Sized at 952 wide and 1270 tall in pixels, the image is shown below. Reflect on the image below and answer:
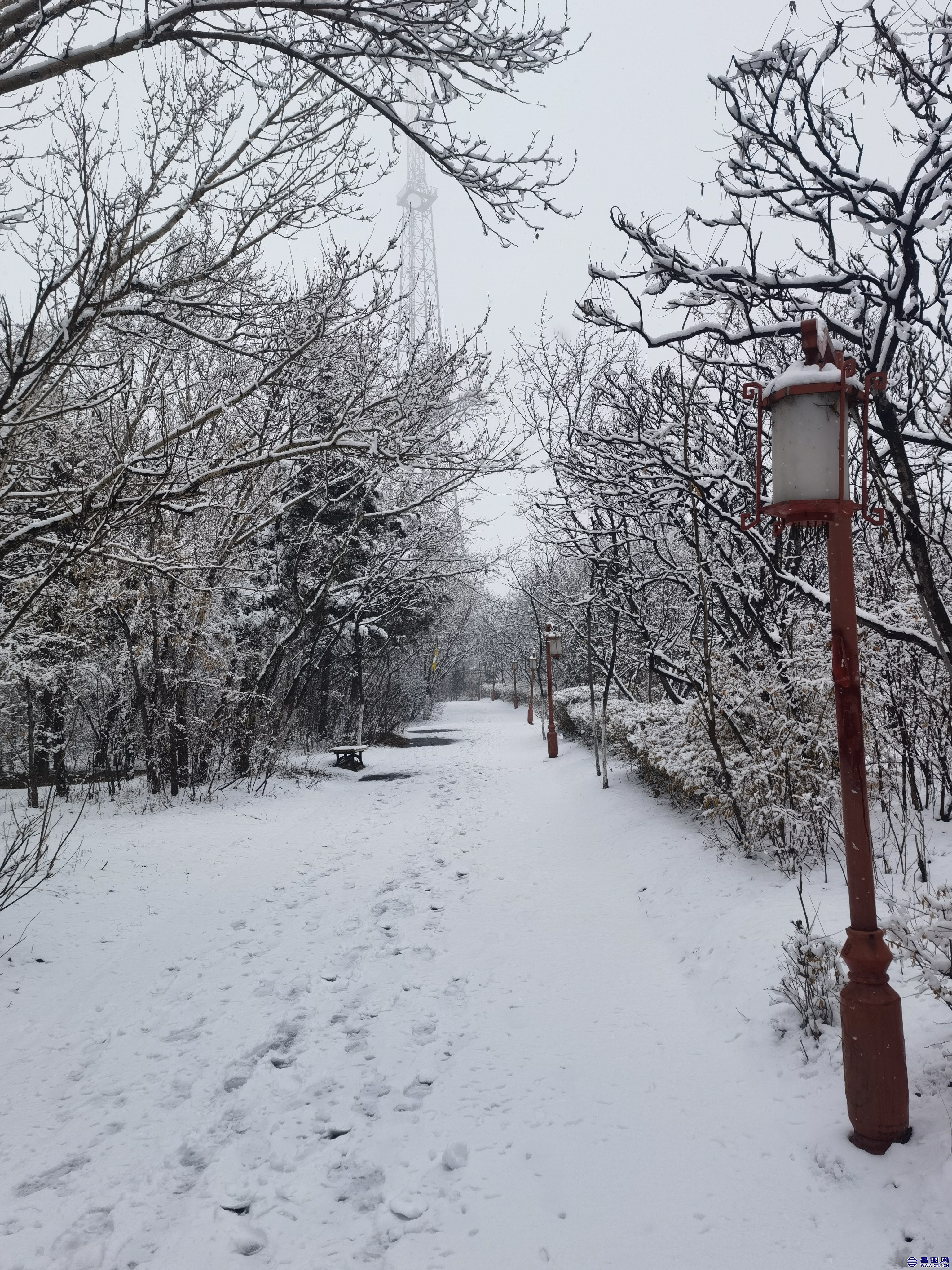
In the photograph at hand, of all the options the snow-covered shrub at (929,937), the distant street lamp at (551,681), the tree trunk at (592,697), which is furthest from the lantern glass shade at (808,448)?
the distant street lamp at (551,681)

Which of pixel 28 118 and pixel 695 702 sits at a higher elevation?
pixel 28 118

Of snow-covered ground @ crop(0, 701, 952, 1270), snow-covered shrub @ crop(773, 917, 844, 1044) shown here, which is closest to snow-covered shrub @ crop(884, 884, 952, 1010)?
snow-covered ground @ crop(0, 701, 952, 1270)

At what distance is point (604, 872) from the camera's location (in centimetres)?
675

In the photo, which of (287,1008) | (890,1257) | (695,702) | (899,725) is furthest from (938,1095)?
(695,702)

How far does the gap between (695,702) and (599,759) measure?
5.62 meters

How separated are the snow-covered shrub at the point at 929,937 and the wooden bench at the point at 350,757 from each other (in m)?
12.2

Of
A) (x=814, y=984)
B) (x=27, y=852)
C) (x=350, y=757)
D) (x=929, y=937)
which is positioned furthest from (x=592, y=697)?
(x=929, y=937)

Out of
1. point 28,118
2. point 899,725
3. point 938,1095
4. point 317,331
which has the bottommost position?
point 938,1095

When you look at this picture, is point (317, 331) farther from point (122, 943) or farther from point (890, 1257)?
point (890, 1257)

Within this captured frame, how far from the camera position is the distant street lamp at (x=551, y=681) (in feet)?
51.7

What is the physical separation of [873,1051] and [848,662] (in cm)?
143

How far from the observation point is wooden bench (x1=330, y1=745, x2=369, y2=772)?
14.2m

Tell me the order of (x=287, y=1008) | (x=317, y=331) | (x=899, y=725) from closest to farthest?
(x=287, y=1008) < (x=899, y=725) < (x=317, y=331)

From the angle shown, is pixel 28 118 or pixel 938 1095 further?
pixel 28 118
